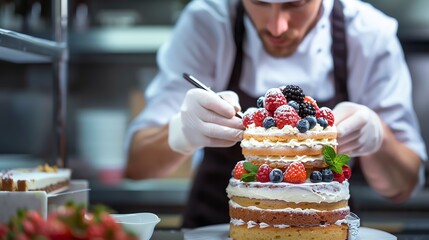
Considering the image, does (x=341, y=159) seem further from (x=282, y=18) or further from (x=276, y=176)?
(x=282, y=18)

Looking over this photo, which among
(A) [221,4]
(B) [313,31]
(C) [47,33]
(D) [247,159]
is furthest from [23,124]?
(D) [247,159]

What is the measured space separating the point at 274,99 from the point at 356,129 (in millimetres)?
554

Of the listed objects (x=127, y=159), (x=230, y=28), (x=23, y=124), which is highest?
(x=230, y=28)

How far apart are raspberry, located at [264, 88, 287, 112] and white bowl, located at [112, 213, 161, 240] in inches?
18.8

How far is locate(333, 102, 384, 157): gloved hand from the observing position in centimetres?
250

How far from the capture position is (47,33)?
435 cm

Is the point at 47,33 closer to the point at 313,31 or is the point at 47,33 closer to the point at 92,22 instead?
→ the point at 92,22

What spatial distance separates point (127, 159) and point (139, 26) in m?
1.60

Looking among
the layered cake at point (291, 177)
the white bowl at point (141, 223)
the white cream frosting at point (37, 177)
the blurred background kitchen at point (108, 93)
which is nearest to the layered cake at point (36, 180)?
the white cream frosting at point (37, 177)

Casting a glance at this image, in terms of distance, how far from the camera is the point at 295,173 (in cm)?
200

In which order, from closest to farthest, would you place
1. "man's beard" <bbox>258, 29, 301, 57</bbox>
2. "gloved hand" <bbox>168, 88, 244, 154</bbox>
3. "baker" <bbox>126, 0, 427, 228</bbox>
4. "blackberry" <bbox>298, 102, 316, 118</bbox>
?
"blackberry" <bbox>298, 102, 316, 118</bbox>
"gloved hand" <bbox>168, 88, 244, 154</bbox>
"man's beard" <bbox>258, 29, 301, 57</bbox>
"baker" <bbox>126, 0, 427, 228</bbox>

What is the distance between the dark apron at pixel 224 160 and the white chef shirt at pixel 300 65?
3 centimetres

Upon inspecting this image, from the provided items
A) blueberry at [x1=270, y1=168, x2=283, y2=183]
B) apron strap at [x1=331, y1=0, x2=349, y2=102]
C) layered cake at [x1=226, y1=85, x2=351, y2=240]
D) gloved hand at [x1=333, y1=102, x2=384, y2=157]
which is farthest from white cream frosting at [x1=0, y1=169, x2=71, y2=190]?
apron strap at [x1=331, y1=0, x2=349, y2=102]

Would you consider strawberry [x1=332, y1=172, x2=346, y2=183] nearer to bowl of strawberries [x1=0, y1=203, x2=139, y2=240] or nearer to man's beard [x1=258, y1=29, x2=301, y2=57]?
man's beard [x1=258, y1=29, x2=301, y2=57]
